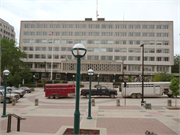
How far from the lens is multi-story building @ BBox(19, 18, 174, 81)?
208 ft

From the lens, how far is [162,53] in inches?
2488

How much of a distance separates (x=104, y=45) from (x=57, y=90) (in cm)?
4204

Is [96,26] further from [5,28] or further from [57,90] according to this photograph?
[5,28]

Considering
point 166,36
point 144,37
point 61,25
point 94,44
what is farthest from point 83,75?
point 166,36

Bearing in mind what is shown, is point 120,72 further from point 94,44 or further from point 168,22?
point 168,22

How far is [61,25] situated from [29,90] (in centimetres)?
3821

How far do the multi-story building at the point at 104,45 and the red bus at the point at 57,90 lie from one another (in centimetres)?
3692

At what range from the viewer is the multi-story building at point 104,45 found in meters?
63.4

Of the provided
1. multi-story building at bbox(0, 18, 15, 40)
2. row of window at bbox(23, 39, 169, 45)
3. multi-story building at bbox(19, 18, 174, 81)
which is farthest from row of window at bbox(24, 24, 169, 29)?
multi-story building at bbox(0, 18, 15, 40)

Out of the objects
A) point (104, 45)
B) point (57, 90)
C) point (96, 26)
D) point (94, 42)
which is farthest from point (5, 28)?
point (96, 26)

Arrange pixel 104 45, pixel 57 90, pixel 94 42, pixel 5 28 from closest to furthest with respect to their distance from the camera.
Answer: pixel 5 28
pixel 57 90
pixel 104 45
pixel 94 42

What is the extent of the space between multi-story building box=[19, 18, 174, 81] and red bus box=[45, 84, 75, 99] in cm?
3692

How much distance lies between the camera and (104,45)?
6506cm

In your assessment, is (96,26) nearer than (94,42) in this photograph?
No
